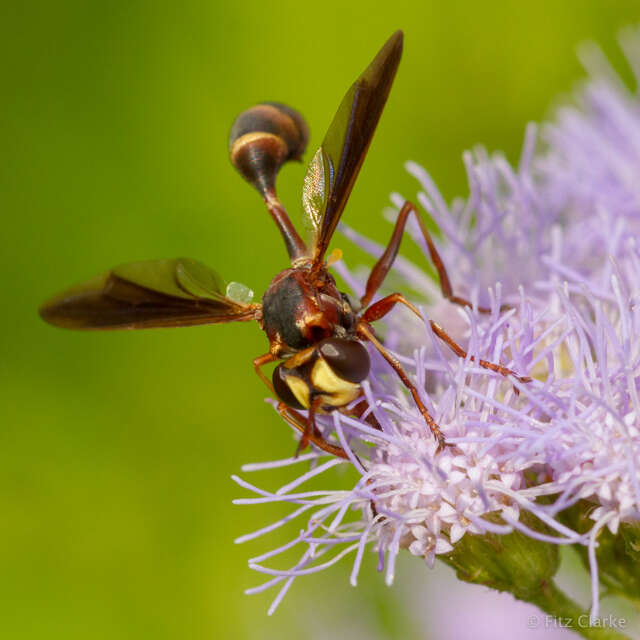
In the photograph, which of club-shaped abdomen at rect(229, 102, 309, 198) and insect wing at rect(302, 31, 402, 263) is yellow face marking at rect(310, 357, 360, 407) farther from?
club-shaped abdomen at rect(229, 102, 309, 198)

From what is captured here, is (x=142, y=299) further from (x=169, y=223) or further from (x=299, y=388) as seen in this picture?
(x=169, y=223)

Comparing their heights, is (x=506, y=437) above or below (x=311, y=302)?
below

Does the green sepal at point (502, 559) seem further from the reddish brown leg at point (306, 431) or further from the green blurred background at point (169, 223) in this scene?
the green blurred background at point (169, 223)

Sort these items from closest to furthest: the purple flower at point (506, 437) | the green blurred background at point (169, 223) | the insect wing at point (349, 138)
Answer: the purple flower at point (506, 437)
the insect wing at point (349, 138)
the green blurred background at point (169, 223)

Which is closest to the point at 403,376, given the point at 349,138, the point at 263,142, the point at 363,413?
the point at 363,413

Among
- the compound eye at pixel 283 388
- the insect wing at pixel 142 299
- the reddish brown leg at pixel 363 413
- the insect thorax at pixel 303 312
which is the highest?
the insect wing at pixel 142 299

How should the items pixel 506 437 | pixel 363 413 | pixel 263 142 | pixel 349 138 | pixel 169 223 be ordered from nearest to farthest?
pixel 506 437
pixel 363 413
pixel 349 138
pixel 263 142
pixel 169 223

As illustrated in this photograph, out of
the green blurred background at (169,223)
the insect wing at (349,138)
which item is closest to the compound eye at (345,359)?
Result: the insect wing at (349,138)
